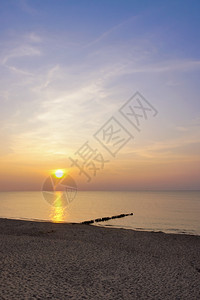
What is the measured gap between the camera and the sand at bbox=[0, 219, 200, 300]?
412 inches

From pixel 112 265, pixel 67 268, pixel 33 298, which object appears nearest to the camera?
pixel 33 298

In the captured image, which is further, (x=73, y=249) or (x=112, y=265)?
(x=73, y=249)

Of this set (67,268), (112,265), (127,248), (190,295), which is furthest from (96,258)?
(190,295)

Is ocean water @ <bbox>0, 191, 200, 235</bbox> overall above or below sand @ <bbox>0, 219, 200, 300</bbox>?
below

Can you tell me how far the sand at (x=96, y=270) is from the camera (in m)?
10.5

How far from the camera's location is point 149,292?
35.5 ft

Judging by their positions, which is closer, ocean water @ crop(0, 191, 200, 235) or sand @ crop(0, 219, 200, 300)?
sand @ crop(0, 219, 200, 300)

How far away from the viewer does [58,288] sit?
10719 millimetres

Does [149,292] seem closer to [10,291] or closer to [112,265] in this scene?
[112,265]

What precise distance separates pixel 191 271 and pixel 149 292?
4.53m

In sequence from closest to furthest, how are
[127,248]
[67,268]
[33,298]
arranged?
[33,298] → [67,268] → [127,248]

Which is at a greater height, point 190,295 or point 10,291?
point 10,291

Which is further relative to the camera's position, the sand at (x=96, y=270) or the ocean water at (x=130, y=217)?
the ocean water at (x=130, y=217)

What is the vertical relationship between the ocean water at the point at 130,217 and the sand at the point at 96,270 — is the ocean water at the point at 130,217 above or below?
below
